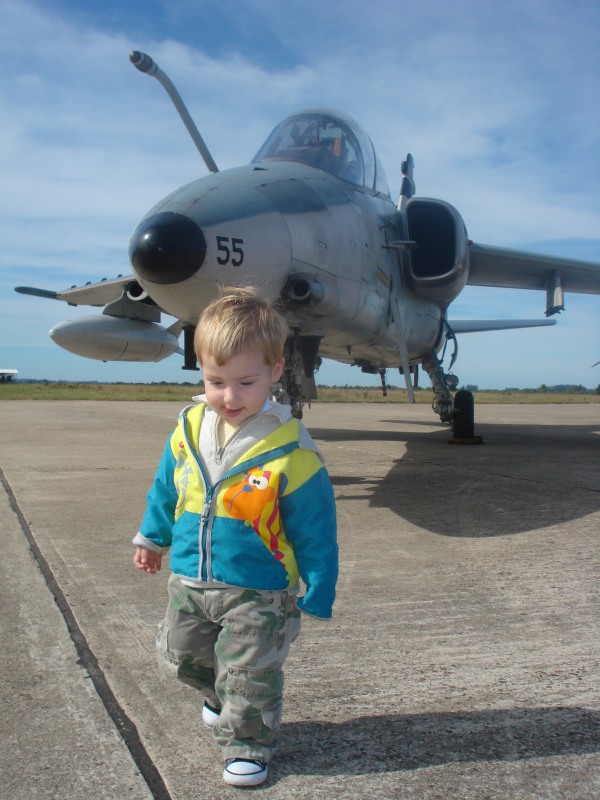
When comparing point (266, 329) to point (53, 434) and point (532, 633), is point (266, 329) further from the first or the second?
point (53, 434)

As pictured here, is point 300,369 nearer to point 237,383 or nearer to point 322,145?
point 322,145

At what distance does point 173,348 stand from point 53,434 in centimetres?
278

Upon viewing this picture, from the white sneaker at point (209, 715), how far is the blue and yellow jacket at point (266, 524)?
0.43 metres

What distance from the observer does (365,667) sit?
2576 millimetres

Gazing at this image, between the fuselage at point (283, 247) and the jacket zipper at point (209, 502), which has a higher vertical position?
the fuselage at point (283, 247)

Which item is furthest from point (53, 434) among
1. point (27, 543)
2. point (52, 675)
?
point (52, 675)

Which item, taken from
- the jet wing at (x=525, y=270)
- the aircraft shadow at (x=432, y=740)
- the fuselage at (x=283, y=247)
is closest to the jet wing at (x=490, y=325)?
the jet wing at (x=525, y=270)

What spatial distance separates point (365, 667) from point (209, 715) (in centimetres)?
69

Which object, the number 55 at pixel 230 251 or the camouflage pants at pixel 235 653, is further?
the number 55 at pixel 230 251

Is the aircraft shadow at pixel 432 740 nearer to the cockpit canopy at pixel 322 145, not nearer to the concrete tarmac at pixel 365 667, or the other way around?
the concrete tarmac at pixel 365 667

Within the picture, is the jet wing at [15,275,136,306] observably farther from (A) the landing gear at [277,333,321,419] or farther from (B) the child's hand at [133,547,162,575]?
(B) the child's hand at [133,547,162,575]

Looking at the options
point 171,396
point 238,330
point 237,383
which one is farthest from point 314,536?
point 171,396

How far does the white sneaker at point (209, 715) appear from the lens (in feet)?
6.88

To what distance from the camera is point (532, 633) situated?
293 cm
